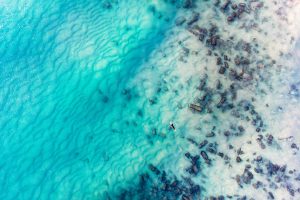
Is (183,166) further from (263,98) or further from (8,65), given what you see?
(8,65)

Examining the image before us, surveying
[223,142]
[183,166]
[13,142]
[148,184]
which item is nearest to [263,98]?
[223,142]

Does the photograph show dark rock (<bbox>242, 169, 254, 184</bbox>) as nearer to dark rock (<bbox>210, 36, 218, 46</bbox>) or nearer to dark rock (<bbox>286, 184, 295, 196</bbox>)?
dark rock (<bbox>286, 184, 295, 196</bbox>)

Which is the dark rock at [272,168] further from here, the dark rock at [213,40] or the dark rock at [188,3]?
the dark rock at [188,3]

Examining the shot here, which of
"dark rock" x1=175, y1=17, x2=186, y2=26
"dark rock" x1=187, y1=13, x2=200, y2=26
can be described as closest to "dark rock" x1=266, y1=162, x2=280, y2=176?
"dark rock" x1=187, y1=13, x2=200, y2=26

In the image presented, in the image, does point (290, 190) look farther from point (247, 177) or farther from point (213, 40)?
point (213, 40)

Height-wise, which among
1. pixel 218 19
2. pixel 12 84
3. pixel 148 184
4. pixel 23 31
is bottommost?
pixel 148 184

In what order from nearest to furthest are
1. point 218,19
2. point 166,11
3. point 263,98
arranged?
point 263,98
point 218,19
point 166,11
